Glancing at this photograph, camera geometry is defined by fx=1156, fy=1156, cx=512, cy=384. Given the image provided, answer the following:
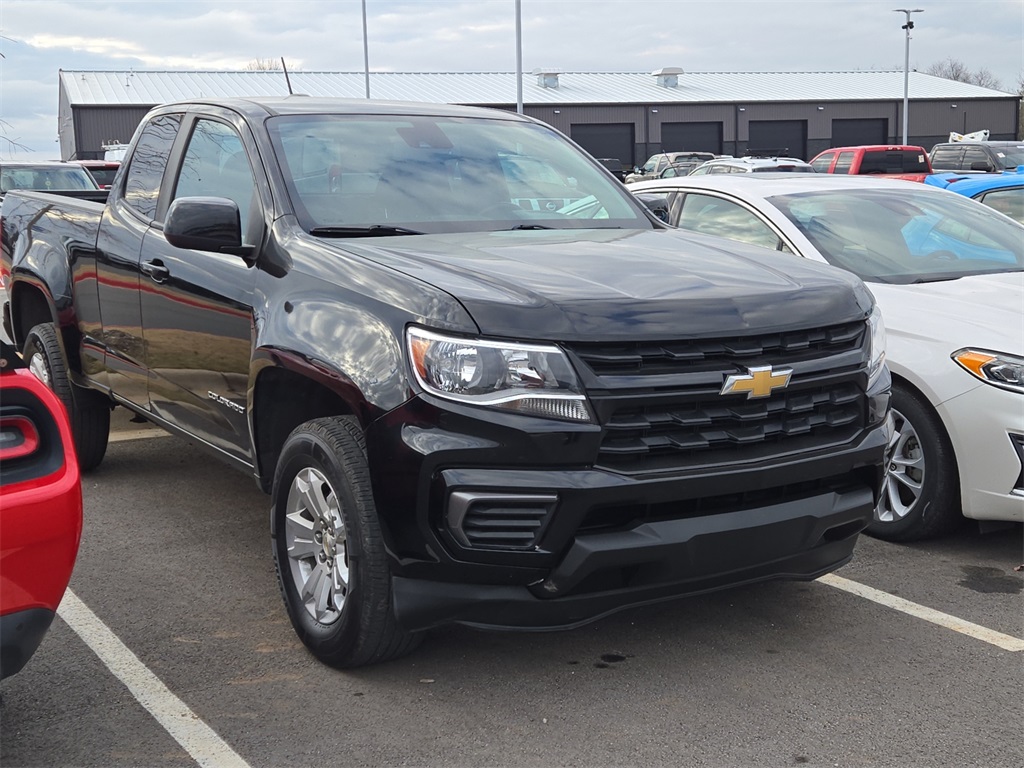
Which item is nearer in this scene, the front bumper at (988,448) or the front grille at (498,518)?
the front grille at (498,518)

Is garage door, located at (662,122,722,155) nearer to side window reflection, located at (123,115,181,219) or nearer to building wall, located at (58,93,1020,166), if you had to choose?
building wall, located at (58,93,1020,166)

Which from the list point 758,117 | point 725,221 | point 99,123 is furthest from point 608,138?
point 725,221

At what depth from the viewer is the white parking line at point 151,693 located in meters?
3.22

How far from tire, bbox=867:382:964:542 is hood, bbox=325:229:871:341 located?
1193 mm

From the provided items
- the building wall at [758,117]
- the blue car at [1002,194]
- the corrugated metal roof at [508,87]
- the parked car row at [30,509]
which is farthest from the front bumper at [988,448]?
the building wall at [758,117]

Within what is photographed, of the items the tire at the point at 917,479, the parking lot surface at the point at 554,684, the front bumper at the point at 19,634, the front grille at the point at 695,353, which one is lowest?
the parking lot surface at the point at 554,684

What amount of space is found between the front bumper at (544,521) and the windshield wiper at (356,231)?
102 centimetres

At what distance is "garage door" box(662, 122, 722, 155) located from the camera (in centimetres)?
5659

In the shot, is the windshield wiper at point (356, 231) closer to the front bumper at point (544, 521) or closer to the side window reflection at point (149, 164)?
the front bumper at point (544, 521)

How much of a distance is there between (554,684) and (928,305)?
263 cm

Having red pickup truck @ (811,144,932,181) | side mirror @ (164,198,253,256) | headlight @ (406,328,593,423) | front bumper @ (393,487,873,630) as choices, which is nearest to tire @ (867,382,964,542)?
front bumper @ (393,487,873,630)

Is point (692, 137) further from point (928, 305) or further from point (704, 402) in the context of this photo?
point (704, 402)

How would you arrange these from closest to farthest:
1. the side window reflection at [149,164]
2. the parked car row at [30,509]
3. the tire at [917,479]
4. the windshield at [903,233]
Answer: the parked car row at [30,509] → the tire at [917,479] → the side window reflection at [149,164] → the windshield at [903,233]

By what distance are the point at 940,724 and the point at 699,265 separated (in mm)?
1606
